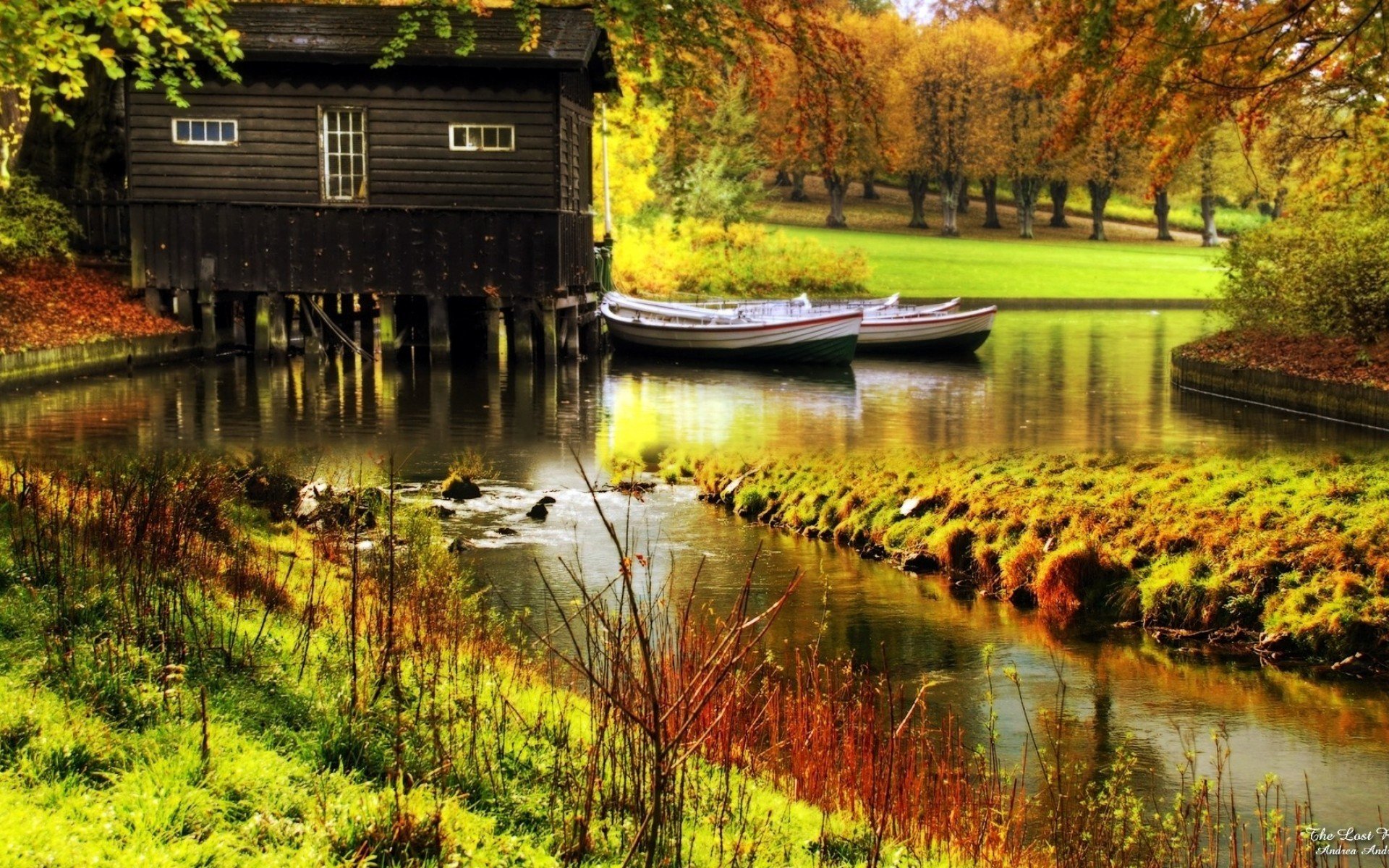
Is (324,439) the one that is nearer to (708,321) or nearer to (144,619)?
(144,619)

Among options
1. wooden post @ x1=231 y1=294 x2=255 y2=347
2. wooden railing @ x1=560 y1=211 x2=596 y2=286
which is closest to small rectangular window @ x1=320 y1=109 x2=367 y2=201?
wooden post @ x1=231 y1=294 x2=255 y2=347

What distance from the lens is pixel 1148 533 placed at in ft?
41.0

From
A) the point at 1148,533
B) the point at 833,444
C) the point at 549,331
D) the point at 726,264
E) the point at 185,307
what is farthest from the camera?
the point at 726,264

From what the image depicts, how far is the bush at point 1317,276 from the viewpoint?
22.4m

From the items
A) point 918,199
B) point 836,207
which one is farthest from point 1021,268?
point 918,199

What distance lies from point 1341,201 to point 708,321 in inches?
527

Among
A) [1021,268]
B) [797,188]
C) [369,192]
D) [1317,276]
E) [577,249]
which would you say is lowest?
[1317,276]

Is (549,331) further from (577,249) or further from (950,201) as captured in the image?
(950,201)

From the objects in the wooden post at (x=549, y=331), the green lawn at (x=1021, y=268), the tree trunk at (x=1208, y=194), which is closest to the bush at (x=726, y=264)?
the green lawn at (x=1021, y=268)

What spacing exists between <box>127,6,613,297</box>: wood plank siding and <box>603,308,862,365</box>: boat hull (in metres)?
3.08

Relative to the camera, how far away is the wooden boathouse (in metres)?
28.5

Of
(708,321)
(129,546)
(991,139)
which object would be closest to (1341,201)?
(708,321)

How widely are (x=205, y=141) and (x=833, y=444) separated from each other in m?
16.8

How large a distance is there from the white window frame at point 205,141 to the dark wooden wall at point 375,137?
0.08m
